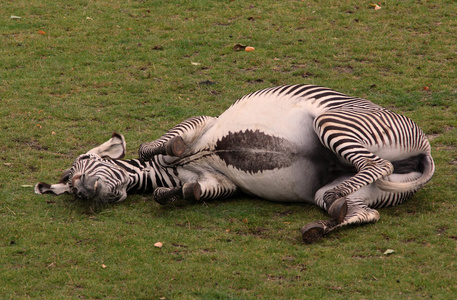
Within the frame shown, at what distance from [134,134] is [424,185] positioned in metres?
4.58

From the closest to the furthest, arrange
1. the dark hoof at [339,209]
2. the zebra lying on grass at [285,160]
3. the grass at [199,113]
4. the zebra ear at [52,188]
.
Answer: the grass at [199,113] → the dark hoof at [339,209] → the zebra lying on grass at [285,160] → the zebra ear at [52,188]

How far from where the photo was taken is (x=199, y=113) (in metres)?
10.5

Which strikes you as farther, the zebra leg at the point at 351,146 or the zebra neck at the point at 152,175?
the zebra neck at the point at 152,175

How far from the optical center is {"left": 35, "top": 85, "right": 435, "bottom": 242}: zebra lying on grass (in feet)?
22.9

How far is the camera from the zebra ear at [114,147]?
824cm

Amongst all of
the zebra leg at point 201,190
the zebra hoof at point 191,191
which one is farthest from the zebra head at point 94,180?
the zebra hoof at point 191,191

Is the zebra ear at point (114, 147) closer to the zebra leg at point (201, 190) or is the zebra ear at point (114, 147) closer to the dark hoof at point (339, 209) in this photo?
the zebra leg at point (201, 190)

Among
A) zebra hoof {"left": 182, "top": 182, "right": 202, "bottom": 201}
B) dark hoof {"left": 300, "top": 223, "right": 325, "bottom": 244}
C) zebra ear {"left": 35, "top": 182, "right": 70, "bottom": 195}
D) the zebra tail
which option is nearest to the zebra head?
zebra ear {"left": 35, "top": 182, "right": 70, "bottom": 195}

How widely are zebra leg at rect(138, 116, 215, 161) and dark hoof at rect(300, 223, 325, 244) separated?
6.65ft

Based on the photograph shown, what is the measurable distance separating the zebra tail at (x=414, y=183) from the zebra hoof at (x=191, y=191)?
209 centimetres

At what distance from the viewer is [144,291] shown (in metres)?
5.58

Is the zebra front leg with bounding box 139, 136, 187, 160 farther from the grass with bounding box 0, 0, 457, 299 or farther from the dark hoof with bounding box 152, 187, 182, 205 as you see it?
the grass with bounding box 0, 0, 457, 299

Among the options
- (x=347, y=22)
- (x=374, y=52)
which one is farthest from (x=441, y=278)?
(x=347, y=22)

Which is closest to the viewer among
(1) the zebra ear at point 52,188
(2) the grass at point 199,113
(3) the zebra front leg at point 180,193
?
(2) the grass at point 199,113
